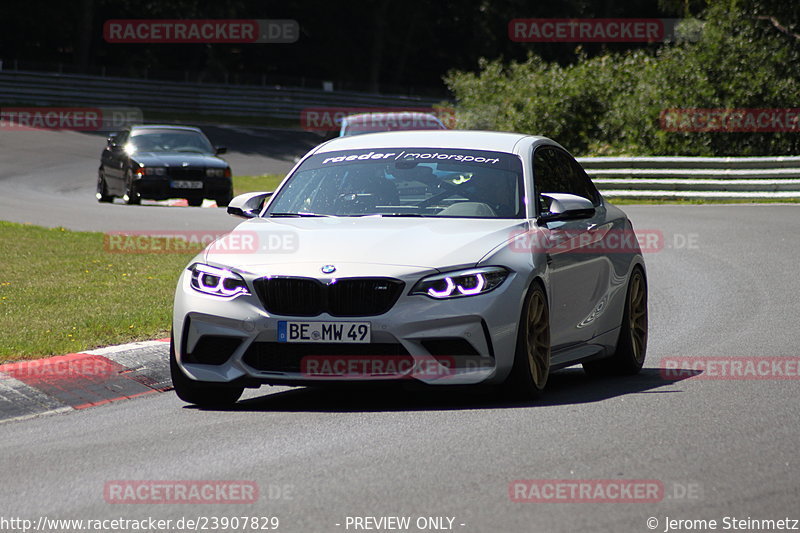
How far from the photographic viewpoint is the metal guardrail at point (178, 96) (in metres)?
57.6

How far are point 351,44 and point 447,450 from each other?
246 feet

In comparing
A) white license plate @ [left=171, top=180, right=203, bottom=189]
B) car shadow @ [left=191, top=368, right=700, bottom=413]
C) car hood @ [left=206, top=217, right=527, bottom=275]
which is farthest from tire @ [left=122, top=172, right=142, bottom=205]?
car hood @ [left=206, top=217, right=527, bottom=275]

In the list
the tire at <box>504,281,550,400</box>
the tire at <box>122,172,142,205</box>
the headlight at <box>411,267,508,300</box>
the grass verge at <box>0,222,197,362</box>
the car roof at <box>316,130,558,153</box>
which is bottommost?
the tire at <box>122,172,142,205</box>

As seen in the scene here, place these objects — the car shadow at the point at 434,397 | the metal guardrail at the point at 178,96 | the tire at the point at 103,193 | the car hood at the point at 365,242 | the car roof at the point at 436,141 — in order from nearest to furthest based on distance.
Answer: the car hood at the point at 365,242, the car shadow at the point at 434,397, the car roof at the point at 436,141, the tire at the point at 103,193, the metal guardrail at the point at 178,96

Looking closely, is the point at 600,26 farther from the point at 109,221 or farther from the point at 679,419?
the point at 679,419

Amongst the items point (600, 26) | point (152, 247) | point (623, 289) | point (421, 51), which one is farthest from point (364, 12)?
point (623, 289)

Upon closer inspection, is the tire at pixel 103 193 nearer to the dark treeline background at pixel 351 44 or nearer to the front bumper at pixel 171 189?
the front bumper at pixel 171 189

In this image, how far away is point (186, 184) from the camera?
26422 mm

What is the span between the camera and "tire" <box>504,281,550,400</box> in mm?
7547

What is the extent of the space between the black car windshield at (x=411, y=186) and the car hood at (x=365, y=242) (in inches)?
8.4

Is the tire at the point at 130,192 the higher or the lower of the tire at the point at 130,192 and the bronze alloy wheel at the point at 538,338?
the lower

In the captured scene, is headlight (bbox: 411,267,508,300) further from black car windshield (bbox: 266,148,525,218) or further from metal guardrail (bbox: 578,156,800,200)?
metal guardrail (bbox: 578,156,800,200)

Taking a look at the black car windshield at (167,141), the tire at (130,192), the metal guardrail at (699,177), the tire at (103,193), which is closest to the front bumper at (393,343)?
the tire at (130,192)

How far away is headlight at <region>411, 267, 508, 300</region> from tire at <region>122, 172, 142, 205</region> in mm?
19831
